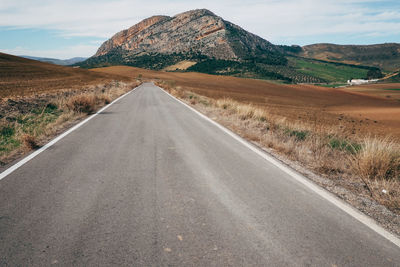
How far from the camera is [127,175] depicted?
4395mm

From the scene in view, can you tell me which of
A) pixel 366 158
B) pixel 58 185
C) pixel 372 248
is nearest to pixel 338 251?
pixel 372 248

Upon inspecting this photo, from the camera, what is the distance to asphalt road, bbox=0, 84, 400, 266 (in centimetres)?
240

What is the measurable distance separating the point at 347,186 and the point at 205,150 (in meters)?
3.09

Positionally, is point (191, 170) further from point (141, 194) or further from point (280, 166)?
point (280, 166)

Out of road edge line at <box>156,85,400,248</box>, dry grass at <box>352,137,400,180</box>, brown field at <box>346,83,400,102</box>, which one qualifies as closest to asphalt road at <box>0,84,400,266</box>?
road edge line at <box>156,85,400,248</box>

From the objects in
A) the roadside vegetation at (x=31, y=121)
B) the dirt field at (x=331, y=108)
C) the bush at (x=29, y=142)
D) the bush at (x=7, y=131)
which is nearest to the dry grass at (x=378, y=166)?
the dirt field at (x=331, y=108)

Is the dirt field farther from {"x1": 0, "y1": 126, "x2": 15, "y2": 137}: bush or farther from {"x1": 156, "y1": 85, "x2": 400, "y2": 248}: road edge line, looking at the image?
{"x1": 0, "y1": 126, "x2": 15, "y2": 137}: bush

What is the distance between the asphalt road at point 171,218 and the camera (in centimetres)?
240

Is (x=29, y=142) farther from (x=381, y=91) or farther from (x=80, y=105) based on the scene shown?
(x=381, y=91)

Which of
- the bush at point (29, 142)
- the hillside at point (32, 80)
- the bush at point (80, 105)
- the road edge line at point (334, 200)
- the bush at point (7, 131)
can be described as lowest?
the road edge line at point (334, 200)

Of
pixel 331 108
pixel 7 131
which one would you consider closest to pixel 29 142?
pixel 7 131

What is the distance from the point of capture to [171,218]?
304 cm

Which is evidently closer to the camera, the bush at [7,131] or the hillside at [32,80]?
the bush at [7,131]

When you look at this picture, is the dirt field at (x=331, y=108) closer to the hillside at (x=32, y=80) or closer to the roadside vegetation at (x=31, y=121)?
the roadside vegetation at (x=31, y=121)
